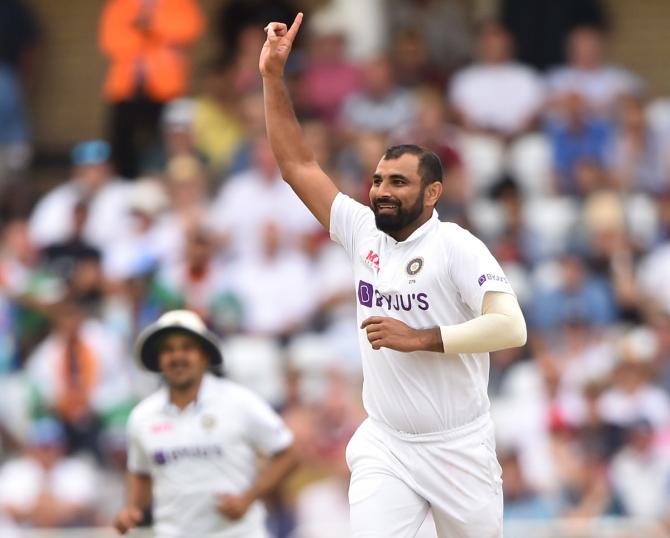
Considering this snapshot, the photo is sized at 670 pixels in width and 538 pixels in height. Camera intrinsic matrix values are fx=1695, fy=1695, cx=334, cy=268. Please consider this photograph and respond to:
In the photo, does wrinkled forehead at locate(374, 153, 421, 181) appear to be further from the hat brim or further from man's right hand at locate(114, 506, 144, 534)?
man's right hand at locate(114, 506, 144, 534)

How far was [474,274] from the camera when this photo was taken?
714 cm

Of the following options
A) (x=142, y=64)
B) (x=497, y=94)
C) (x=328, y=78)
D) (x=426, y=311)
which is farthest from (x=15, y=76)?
(x=426, y=311)

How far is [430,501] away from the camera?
730 centimetres

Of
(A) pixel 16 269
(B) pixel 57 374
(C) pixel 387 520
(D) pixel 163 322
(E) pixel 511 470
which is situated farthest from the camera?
(A) pixel 16 269

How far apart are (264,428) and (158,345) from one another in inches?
27.1

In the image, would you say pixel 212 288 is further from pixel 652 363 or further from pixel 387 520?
pixel 387 520

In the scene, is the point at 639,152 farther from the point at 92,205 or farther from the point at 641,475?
the point at 92,205

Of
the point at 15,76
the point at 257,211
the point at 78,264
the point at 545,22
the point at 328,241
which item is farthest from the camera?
the point at 15,76

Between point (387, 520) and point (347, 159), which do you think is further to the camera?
point (347, 159)

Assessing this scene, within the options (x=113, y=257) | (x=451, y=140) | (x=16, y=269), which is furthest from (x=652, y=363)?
(x=16, y=269)

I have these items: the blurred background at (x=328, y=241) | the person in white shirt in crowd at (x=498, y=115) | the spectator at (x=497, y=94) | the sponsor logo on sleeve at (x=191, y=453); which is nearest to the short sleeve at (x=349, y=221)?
the sponsor logo on sleeve at (x=191, y=453)

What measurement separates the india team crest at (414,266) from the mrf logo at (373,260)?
161 millimetres

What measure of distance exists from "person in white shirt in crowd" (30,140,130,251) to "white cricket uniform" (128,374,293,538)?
5.34 metres

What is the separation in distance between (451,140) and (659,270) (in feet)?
6.67
